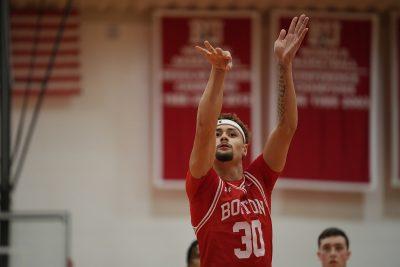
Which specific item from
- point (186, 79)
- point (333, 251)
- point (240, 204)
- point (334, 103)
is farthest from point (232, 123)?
point (334, 103)

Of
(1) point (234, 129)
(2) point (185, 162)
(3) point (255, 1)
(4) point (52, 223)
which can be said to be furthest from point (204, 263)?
(3) point (255, 1)

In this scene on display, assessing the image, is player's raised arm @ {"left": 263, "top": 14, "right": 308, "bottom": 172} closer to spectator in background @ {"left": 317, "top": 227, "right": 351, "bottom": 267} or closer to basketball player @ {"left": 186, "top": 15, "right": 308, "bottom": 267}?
basketball player @ {"left": 186, "top": 15, "right": 308, "bottom": 267}

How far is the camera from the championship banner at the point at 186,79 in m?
10.1

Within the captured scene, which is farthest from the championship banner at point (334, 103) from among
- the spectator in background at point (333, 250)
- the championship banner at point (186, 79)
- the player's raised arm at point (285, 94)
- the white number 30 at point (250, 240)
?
the white number 30 at point (250, 240)

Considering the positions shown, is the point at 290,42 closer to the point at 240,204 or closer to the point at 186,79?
the point at 240,204

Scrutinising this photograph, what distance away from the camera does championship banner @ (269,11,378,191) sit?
1018cm

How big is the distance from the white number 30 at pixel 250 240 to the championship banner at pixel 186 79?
5.51 meters

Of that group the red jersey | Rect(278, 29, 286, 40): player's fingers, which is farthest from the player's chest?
Rect(278, 29, 286, 40): player's fingers

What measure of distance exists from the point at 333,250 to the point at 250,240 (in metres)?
2.80

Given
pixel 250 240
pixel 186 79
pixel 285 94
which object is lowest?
pixel 250 240

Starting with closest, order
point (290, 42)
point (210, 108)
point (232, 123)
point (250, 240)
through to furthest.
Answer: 1. point (210, 108)
2. point (250, 240)
3. point (290, 42)
4. point (232, 123)

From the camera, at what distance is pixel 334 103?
10.2 meters

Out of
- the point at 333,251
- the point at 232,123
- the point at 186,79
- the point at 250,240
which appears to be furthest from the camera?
the point at 186,79

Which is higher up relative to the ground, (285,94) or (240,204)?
(285,94)
